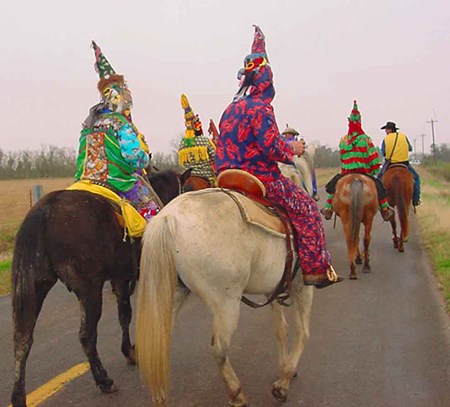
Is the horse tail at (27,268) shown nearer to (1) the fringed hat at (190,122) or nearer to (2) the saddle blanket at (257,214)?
(2) the saddle blanket at (257,214)

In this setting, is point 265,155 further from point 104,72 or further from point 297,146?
point 104,72

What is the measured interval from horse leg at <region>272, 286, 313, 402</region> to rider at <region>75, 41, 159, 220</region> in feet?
5.26

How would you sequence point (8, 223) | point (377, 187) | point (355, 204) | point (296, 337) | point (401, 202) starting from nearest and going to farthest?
point (296, 337) < point (355, 204) < point (377, 187) < point (401, 202) < point (8, 223)

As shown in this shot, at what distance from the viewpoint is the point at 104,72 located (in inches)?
204

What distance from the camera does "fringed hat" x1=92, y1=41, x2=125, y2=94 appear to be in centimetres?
492

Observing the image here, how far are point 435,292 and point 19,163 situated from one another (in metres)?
52.4

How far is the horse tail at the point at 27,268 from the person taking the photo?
3.57 meters

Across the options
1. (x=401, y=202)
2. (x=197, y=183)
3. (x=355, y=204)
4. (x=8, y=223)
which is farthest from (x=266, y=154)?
(x=8, y=223)

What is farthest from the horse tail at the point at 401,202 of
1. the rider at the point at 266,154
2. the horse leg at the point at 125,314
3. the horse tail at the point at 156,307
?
the horse tail at the point at 156,307

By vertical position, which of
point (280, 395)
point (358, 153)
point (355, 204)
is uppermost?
point (358, 153)

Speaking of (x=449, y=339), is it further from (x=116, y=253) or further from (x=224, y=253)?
(x=116, y=253)

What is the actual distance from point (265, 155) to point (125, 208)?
1.38 metres

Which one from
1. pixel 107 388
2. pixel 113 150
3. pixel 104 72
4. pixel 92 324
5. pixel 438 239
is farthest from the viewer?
pixel 438 239

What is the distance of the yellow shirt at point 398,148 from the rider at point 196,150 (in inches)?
162
